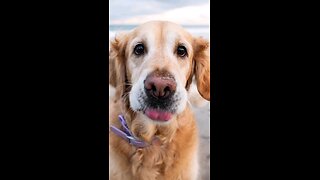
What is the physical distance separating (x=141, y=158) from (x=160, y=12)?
56 centimetres

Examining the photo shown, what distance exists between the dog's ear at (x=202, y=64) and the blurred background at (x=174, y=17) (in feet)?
0.10

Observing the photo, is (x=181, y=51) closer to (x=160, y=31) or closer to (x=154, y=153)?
(x=160, y=31)

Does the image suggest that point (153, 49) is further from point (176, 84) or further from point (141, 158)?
point (141, 158)

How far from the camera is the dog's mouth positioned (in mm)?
1890

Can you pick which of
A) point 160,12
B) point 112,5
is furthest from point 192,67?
point 112,5

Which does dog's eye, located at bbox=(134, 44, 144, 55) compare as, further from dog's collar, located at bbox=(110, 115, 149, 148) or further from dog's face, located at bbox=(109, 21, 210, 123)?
dog's collar, located at bbox=(110, 115, 149, 148)

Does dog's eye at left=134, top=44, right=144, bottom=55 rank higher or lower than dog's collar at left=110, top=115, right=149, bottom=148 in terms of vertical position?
higher

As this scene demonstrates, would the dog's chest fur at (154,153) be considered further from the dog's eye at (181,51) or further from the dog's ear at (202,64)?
the dog's eye at (181,51)

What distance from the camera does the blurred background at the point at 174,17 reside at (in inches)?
78.4

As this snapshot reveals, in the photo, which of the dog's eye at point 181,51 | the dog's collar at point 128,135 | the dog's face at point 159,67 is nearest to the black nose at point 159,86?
the dog's face at point 159,67

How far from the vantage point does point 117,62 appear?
6.56 feet

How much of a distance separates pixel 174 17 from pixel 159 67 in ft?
0.84

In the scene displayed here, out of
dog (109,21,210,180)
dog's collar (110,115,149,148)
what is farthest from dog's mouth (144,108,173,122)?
dog's collar (110,115,149,148)

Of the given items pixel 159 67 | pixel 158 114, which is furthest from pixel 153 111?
pixel 159 67
